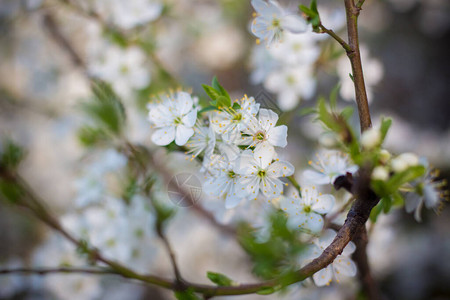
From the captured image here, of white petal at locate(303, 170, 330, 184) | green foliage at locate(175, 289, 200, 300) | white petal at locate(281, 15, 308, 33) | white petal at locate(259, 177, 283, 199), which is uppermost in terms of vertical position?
white petal at locate(281, 15, 308, 33)

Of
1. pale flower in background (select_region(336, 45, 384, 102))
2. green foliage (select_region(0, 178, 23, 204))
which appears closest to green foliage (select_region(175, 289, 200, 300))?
green foliage (select_region(0, 178, 23, 204))

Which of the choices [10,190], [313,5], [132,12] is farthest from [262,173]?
[132,12]

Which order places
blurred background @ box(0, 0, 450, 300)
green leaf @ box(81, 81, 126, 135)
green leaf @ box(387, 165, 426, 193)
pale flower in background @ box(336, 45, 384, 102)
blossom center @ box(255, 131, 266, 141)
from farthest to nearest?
blurred background @ box(0, 0, 450, 300) → pale flower in background @ box(336, 45, 384, 102) → green leaf @ box(81, 81, 126, 135) → blossom center @ box(255, 131, 266, 141) → green leaf @ box(387, 165, 426, 193)

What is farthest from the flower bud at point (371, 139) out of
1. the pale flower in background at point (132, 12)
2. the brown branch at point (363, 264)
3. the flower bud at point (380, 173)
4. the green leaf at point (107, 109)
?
the pale flower in background at point (132, 12)

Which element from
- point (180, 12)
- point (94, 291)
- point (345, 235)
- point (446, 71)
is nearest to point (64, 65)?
point (180, 12)

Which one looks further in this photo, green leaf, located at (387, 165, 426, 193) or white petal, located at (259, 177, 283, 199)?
white petal, located at (259, 177, 283, 199)

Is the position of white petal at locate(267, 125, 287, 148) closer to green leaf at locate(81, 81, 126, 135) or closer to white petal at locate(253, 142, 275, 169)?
white petal at locate(253, 142, 275, 169)

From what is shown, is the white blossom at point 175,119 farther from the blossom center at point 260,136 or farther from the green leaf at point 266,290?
the green leaf at point 266,290
